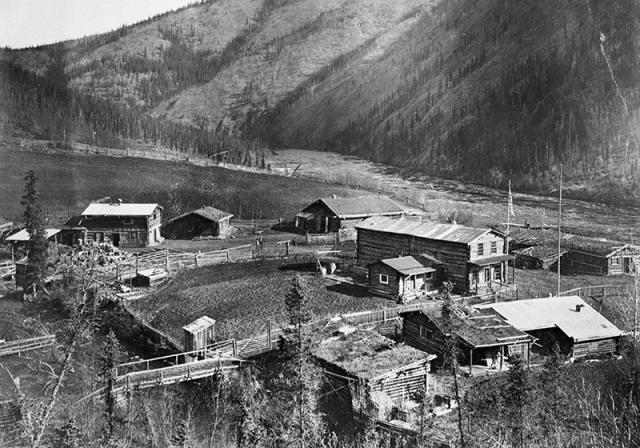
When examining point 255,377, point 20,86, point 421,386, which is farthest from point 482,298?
point 20,86

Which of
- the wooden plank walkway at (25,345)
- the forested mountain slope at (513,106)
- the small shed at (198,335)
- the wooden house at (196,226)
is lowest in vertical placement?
the wooden plank walkway at (25,345)

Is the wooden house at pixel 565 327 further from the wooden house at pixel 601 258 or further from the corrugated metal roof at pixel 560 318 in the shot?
the wooden house at pixel 601 258

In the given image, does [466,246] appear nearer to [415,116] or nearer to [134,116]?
[134,116]

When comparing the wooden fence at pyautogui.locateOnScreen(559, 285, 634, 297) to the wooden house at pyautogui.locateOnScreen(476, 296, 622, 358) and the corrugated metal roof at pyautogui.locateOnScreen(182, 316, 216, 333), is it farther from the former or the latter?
the corrugated metal roof at pyautogui.locateOnScreen(182, 316, 216, 333)

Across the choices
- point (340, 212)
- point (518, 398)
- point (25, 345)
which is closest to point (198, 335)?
point (25, 345)

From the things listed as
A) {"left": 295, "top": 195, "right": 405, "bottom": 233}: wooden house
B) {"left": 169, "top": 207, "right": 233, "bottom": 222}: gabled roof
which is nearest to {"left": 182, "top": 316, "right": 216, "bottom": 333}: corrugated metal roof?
{"left": 295, "top": 195, "right": 405, "bottom": 233}: wooden house

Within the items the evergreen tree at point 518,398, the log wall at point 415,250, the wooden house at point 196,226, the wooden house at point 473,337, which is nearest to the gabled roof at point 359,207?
the wooden house at point 196,226
